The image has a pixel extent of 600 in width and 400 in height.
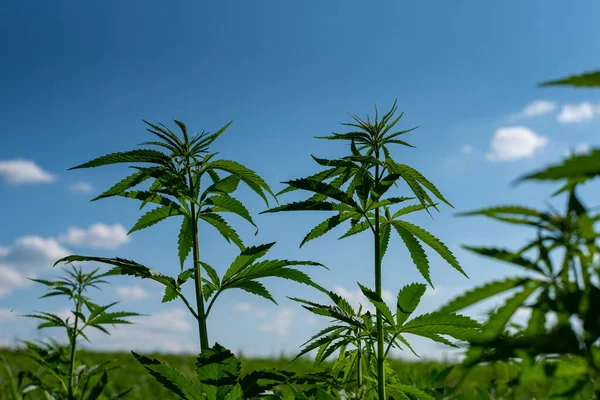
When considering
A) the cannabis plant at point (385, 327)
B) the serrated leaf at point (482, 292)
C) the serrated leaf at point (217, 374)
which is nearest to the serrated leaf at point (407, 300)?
the cannabis plant at point (385, 327)

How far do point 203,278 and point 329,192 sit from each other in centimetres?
69

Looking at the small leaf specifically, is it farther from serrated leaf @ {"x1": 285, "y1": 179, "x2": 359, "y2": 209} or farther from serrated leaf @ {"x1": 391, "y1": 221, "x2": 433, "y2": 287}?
serrated leaf @ {"x1": 391, "y1": 221, "x2": 433, "y2": 287}

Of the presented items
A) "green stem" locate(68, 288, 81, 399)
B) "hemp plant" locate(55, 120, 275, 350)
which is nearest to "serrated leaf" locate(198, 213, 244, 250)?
"hemp plant" locate(55, 120, 275, 350)

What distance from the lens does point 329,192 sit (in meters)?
2.14

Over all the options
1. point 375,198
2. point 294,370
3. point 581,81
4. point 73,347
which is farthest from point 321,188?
point 294,370

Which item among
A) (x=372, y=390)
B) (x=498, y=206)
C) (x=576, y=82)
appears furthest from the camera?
(x=372, y=390)

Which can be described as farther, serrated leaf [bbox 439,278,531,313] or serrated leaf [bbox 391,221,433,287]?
serrated leaf [bbox 391,221,433,287]

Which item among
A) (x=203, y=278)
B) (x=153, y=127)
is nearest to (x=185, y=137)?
(x=153, y=127)

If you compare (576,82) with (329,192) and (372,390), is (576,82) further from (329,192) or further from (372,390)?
(372,390)

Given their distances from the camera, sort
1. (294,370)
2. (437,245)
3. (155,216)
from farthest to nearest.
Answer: (294,370) < (155,216) < (437,245)

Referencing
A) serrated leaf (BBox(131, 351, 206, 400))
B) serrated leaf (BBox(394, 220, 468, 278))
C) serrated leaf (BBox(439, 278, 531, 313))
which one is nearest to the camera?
serrated leaf (BBox(439, 278, 531, 313))

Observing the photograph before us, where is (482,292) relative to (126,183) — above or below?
below

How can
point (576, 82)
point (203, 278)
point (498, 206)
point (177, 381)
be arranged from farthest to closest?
point (203, 278), point (177, 381), point (498, 206), point (576, 82)

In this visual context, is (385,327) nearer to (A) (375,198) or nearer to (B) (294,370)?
(A) (375,198)
